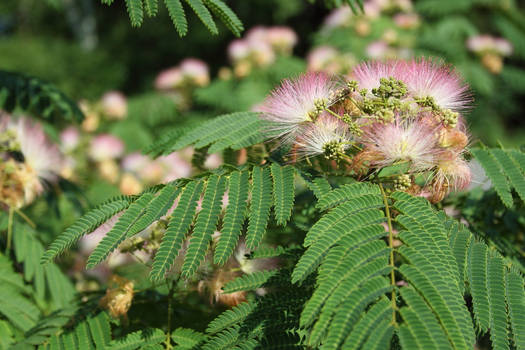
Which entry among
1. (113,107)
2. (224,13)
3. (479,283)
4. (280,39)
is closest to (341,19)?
(280,39)

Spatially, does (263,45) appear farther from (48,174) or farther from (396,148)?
(396,148)

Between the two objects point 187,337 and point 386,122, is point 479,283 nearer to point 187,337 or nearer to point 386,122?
point 386,122

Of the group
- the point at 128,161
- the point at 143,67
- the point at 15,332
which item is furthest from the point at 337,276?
the point at 143,67

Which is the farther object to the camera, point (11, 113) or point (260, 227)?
point (11, 113)

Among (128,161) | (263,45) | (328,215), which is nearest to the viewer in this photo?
(328,215)

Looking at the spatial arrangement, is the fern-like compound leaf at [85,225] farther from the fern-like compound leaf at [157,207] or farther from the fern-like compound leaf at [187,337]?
the fern-like compound leaf at [187,337]

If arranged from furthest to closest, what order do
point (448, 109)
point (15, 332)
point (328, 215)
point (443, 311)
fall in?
1. point (15, 332)
2. point (448, 109)
3. point (328, 215)
4. point (443, 311)
